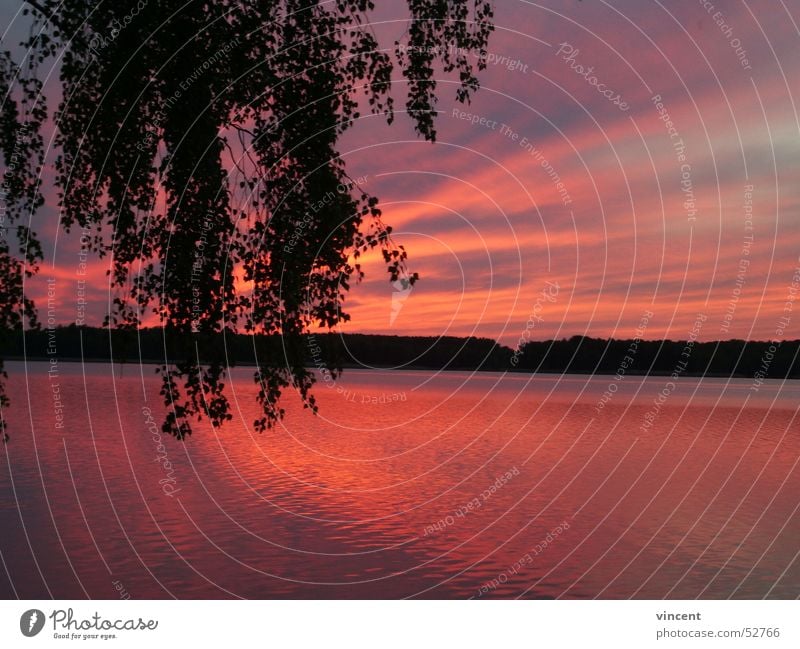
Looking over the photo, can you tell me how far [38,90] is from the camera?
608 inches

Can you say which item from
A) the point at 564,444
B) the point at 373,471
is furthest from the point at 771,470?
the point at 373,471

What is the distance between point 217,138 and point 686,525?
25.3 m

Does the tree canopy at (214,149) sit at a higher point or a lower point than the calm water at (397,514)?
higher

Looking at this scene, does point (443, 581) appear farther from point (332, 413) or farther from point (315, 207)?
point (332, 413)
